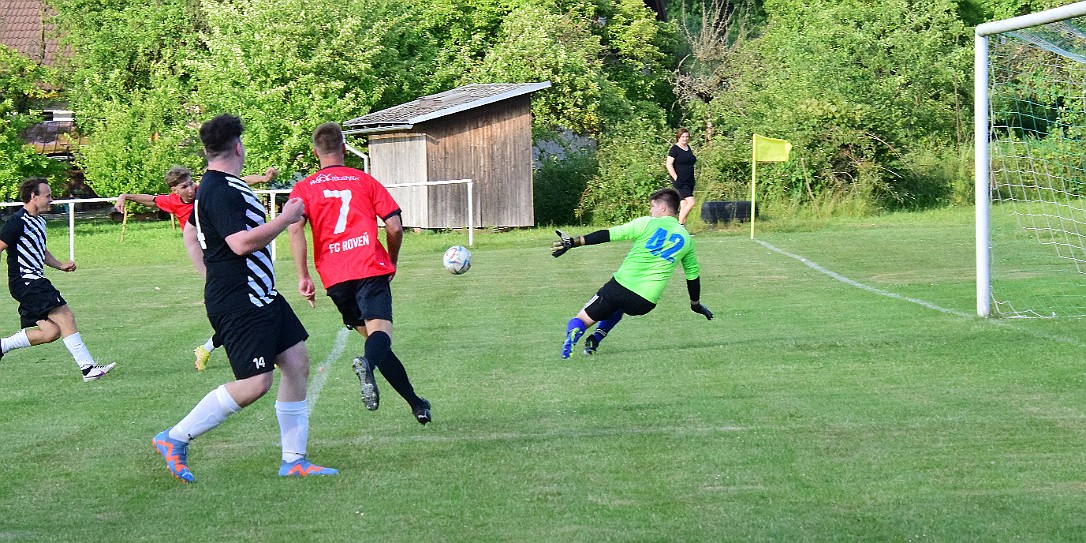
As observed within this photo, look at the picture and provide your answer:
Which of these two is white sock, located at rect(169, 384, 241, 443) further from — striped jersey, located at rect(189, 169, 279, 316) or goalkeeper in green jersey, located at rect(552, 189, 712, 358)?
goalkeeper in green jersey, located at rect(552, 189, 712, 358)

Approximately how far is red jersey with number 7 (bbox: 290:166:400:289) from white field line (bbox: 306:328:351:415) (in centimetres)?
128

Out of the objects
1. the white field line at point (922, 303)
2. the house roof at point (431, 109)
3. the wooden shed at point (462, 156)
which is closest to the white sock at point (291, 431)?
the white field line at point (922, 303)

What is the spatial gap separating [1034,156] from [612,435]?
10916 mm

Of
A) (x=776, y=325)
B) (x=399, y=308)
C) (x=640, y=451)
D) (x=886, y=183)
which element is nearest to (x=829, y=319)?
(x=776, y=325)

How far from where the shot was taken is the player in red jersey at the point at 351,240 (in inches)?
278

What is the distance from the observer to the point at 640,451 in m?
6.47

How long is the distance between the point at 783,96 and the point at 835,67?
2.94 meters

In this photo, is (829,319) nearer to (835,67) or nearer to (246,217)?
(246,217)

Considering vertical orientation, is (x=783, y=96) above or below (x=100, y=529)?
above

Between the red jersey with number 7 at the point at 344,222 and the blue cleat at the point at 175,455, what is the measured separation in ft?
4.50

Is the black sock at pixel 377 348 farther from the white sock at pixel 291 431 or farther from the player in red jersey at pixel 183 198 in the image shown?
the player in red jersey at pixel 183 198

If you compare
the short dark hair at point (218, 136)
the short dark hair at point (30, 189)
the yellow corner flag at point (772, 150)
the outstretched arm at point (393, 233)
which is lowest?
the outstretched arm at point (393, 233)

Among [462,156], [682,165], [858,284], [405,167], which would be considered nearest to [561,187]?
[462,156]

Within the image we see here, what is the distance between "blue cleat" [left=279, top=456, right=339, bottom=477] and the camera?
6.13 meters
